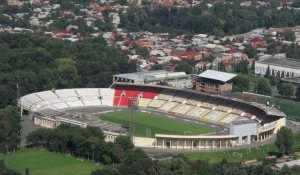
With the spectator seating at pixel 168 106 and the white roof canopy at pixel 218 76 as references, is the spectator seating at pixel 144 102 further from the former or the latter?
the white roof canopy at pixel 218 76

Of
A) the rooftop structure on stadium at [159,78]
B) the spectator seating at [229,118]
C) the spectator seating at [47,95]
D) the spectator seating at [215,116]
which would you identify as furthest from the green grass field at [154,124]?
the rooftop structure on stadium at [159,78]

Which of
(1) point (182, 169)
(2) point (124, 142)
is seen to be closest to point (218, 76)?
(2) point (124, 142)

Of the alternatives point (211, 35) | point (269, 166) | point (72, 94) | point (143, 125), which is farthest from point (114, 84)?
point (211, 35)

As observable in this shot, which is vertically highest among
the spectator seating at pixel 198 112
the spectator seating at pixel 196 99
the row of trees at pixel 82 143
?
the spectator seating at pixel 196 99

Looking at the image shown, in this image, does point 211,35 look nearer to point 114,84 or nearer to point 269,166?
point 114,84

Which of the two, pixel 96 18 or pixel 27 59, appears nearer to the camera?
pixel 27 59

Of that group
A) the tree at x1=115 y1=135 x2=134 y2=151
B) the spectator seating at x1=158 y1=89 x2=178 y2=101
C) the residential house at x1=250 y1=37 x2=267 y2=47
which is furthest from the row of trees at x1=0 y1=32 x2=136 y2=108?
the residential house at x1=250 y1=37 x2=267 y2=47
